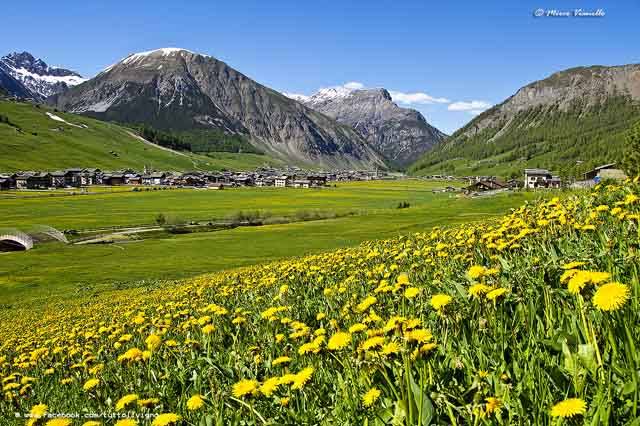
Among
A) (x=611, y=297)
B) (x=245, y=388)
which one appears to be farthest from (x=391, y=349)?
(x=611, y=297)

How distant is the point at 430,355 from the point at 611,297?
127cm

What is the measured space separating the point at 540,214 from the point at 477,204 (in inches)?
3264

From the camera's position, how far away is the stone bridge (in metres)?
79.4

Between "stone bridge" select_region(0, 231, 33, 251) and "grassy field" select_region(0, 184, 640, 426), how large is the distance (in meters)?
82.1

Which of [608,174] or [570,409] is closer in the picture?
[570,409]

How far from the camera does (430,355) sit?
3461 mm

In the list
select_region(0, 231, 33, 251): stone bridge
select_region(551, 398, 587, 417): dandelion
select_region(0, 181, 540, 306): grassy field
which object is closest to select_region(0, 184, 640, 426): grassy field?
select_region(551, 398, 587, 417): dandelion

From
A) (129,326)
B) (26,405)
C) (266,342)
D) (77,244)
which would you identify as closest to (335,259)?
(129,326)

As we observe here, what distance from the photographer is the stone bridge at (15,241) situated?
7944 cm

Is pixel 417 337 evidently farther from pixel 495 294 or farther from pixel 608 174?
pixel 608 174

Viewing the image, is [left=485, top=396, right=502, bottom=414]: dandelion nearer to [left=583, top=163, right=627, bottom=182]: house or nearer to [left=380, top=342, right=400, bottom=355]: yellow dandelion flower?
[left=380, top=342, right=400, bottom=355]: yellow dandelion flower

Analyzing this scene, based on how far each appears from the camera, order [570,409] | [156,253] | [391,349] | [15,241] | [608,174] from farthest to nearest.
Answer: [15,241] → [156,253] → [608,174] → [391,349] → [570,409]

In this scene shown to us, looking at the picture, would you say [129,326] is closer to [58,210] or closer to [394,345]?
[394,345]

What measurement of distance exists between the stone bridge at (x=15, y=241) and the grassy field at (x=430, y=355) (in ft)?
269
